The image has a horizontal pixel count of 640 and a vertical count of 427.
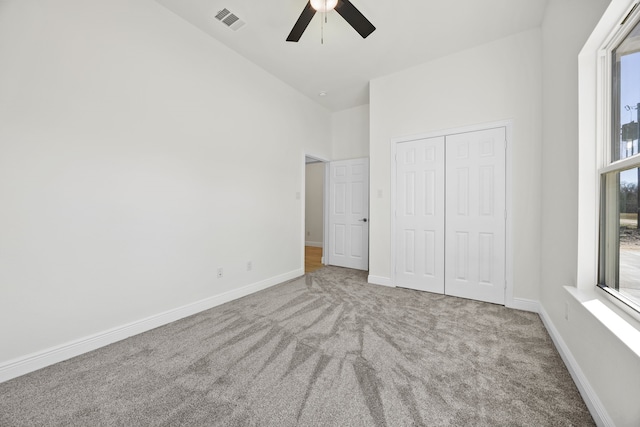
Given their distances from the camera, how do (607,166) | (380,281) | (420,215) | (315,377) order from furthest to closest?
(380,281)
(420,215)
(315,377)
(607,166)

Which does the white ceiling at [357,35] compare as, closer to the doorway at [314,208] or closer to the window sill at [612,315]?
the window sill at [612,315]

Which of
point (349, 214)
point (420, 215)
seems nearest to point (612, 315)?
point (420, 215)

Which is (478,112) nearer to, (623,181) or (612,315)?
(623,181)

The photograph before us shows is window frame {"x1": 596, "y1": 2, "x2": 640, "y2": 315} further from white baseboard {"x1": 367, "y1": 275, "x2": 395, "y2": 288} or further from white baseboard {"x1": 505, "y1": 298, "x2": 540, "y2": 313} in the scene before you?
white baseboard {"x1": 367, "y1": 275, "x2": 395, "y2": 288}

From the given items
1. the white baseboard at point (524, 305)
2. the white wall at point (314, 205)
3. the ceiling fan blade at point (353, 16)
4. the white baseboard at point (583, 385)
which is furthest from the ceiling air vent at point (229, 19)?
the white wall at point (314, 205)

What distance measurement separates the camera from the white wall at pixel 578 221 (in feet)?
3.74

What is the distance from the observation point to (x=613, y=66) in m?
1.48

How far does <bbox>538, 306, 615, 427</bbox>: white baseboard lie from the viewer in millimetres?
1202

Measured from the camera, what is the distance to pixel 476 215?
299cm

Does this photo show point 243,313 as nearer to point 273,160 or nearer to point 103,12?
point 273,160

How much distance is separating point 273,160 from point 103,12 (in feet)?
6.91

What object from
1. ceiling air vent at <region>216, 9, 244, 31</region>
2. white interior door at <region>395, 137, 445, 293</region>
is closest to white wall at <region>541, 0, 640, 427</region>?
white interior door at <region>395, 137, 445, 293</region>

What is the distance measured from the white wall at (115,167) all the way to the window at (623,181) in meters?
3.18

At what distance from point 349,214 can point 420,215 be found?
1.55 meters
